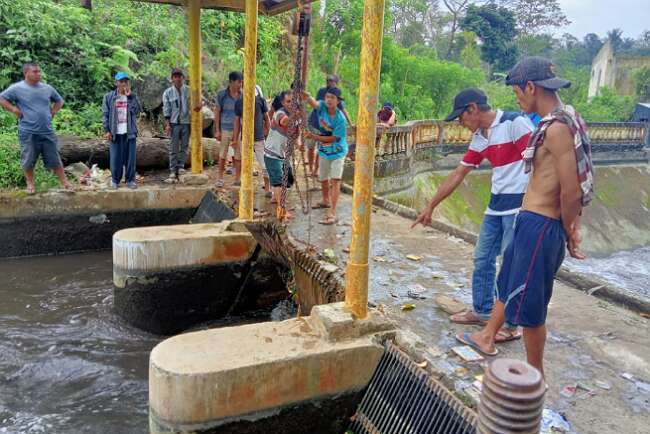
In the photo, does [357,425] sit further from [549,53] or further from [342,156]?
[549,53]

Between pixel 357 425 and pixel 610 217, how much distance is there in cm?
1585

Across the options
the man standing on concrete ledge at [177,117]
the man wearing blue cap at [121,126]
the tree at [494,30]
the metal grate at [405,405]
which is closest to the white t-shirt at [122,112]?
the man wearing blue cap at [121,126]

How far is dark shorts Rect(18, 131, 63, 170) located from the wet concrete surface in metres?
3.75

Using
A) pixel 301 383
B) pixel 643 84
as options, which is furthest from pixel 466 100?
pixel 643 84

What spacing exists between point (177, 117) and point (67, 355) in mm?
4449

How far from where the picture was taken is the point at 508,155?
12.3 ft

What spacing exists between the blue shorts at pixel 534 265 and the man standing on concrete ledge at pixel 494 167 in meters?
0.76

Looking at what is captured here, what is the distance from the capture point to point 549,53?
3947 centimetres

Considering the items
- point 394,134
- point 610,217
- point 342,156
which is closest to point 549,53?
point 610,217

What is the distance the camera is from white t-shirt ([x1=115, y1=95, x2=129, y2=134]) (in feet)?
25.4

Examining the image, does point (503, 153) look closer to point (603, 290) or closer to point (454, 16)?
point (603, 290)

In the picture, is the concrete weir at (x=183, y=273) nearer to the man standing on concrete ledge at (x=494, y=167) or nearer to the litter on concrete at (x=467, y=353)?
the man standing on concrete ledge at (x=494, y=167)

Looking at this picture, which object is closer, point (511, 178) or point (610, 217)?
point (511, 178)

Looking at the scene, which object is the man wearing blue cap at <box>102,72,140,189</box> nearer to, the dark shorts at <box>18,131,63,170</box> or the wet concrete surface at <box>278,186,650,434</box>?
the dark shorts at <box>18,131,63,170</box>
